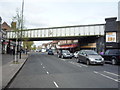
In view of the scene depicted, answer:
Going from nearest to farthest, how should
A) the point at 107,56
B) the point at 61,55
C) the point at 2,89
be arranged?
the point at 2,89, the point at 107,56, the point at 61,55

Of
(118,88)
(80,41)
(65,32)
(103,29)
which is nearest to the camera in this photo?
(118,88)

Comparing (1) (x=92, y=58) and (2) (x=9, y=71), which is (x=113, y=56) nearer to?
(1) (x=92, y=58)

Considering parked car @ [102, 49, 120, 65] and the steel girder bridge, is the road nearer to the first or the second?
parked car @ [102, 49, 120, 65]

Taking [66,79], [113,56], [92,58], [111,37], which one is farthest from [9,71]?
[111,37]

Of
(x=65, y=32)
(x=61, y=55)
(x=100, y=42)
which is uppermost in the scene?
(x=65, y=32)

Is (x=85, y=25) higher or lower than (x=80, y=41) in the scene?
higher

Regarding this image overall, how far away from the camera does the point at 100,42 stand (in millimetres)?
42969

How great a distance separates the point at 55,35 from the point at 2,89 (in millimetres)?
41918

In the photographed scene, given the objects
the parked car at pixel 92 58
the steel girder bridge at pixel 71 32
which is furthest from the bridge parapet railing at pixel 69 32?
the parked car at pixel 92 58

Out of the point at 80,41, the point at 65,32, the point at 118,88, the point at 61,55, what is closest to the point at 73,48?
the point at 80,41

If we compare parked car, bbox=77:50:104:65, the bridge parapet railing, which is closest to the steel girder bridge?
the bridge parapet railing

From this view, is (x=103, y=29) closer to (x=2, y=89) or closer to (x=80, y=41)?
(x=80, y=41)

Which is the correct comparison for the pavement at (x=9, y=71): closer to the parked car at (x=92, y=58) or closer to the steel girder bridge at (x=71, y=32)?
the parked car at (x=92, y=58)

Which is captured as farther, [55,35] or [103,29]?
[55,35]
